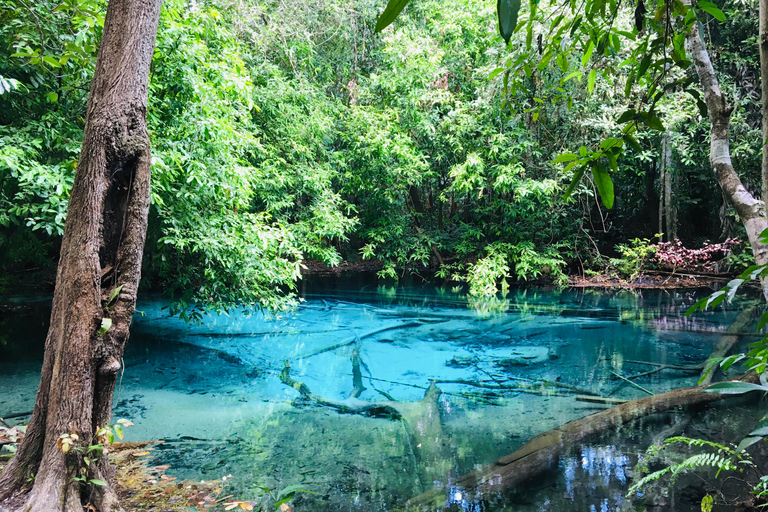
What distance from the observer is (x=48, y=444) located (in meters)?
1.90

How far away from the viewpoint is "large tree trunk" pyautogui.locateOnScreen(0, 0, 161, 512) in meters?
1.90

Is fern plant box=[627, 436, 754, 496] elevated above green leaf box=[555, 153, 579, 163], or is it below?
below

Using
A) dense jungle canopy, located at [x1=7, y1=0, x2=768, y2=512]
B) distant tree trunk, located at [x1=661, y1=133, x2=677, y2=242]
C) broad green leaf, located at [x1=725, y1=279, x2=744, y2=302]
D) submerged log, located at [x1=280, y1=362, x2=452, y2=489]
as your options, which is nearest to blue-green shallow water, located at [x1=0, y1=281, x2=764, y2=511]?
submerged log, located at [x1=280, y1=362, x2=452, y2=489]

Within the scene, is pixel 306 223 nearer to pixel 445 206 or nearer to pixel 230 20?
pixel 230 20

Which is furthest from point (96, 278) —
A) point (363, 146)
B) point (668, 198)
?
point (668, 198)

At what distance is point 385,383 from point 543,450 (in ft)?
6.16

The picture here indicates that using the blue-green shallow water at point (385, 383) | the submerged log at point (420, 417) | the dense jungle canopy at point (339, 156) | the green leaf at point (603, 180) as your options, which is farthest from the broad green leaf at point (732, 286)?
the submerged log at point (420, 417)

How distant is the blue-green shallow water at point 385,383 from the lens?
113 inches

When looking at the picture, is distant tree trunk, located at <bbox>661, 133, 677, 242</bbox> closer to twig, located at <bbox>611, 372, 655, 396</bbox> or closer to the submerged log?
twig, located at <bbox>611, 372, 655, 396</bbox>

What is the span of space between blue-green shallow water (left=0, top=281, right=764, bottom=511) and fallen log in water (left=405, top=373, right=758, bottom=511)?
0.07 meters

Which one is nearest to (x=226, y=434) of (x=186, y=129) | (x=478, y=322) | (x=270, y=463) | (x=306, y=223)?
(x=270, y=463)

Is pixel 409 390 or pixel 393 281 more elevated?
pixel 393 281

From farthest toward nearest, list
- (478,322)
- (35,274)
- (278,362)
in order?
(35,274)
(478,322)
(278,362)

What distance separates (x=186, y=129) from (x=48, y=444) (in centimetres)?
330
